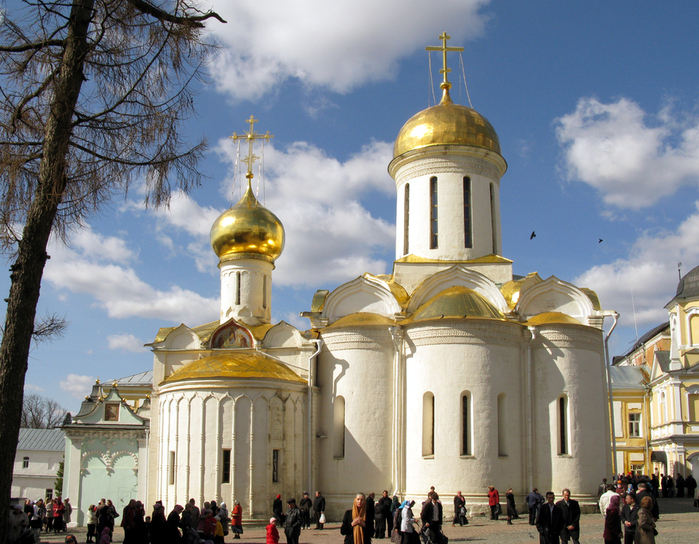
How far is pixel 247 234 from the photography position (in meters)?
19.1

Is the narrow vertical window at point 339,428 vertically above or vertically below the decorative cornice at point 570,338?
below

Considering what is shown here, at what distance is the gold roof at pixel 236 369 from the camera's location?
1495 centimetres

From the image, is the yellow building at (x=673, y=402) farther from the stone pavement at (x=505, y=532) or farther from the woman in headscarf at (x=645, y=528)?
the woman in headscarf at (x=645, y=528)

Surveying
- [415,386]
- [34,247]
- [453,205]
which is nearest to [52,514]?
[415,386]

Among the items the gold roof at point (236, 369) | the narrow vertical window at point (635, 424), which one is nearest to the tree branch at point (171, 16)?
the gold roof at point (236, 369)

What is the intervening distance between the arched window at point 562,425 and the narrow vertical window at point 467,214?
14.7 feet

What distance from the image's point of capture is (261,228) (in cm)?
1914

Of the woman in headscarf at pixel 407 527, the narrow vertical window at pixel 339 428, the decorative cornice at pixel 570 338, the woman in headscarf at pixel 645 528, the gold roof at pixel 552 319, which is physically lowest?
the woman in headscarf at pixel 407 527

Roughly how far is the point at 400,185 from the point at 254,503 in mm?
8767

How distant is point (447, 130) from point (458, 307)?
5.08 m

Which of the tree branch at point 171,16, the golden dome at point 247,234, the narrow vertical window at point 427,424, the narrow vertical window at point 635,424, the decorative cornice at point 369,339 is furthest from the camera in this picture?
the narrow vertical window at point 635,424

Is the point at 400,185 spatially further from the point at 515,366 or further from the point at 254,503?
the point at 254,503

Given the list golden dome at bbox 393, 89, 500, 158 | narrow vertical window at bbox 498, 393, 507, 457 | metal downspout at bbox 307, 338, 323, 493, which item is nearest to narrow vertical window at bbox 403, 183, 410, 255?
golden dome at bbox 393, 89, 500, 158

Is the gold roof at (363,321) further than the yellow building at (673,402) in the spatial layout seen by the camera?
No
